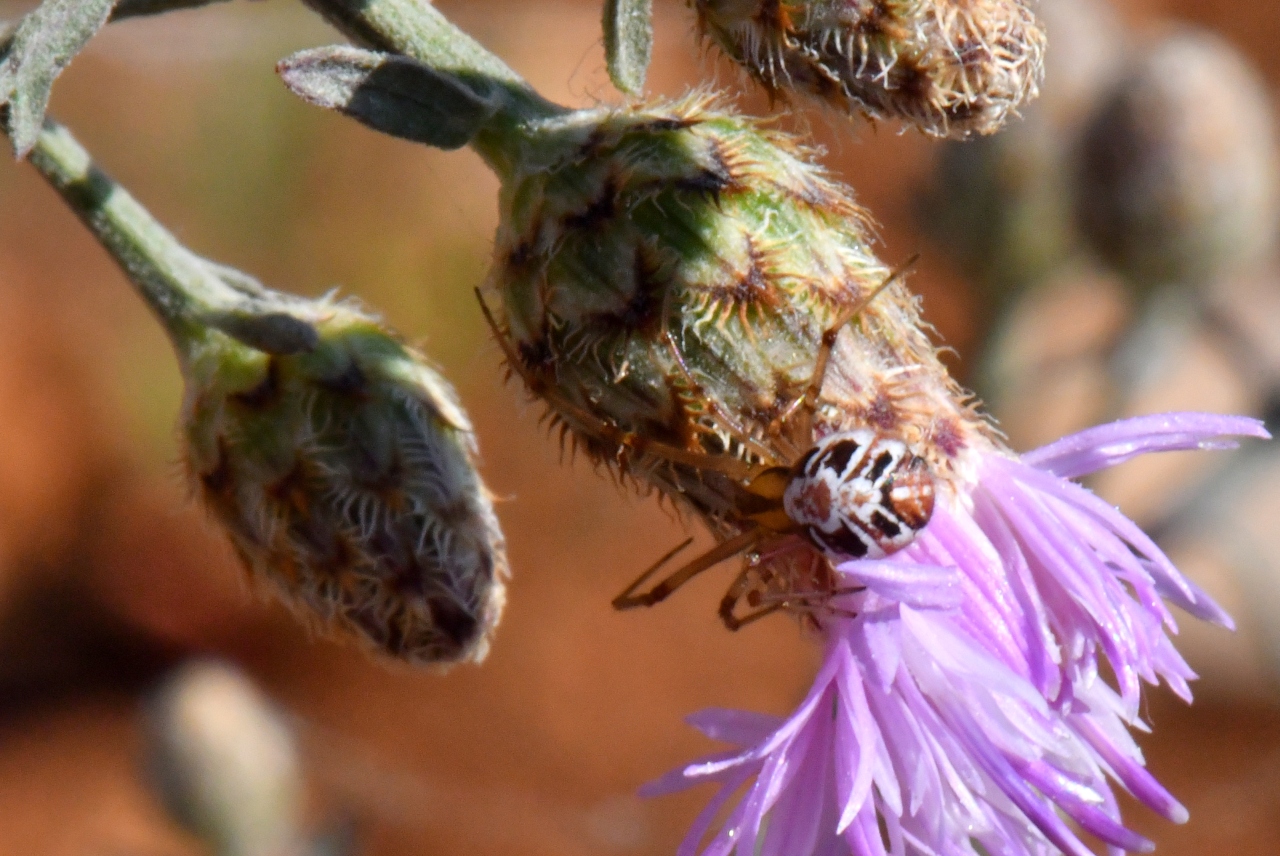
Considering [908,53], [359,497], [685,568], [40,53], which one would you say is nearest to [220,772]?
[359,497]

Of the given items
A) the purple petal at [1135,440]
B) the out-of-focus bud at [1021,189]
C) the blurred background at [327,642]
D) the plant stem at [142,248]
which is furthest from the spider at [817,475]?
the blurred background at [327,642]

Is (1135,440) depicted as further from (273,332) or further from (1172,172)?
(1172,172)

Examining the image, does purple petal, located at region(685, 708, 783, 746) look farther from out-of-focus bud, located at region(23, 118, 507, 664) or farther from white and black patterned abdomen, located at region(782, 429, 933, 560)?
out-of-focus bud, located at region(23, 118, 507, 664)

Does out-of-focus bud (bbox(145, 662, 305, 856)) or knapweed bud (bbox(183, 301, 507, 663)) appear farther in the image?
out-of-focus bud (bbox(145, 662, 305, 856))

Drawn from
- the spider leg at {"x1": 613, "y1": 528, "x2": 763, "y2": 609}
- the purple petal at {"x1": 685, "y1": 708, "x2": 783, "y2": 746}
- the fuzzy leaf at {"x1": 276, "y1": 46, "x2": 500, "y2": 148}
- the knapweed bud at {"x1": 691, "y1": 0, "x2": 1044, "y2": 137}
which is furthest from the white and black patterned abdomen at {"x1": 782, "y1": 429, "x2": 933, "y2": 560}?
the fuzzy leaf at {"x1": 276, "y1": 46, "x2": 500, "y2": 148}

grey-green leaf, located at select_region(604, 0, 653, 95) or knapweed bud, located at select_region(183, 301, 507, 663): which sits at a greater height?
grey-green leaf, located at select_region(604, 0, 653, 95)

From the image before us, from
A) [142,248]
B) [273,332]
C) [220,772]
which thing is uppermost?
[273,332]
